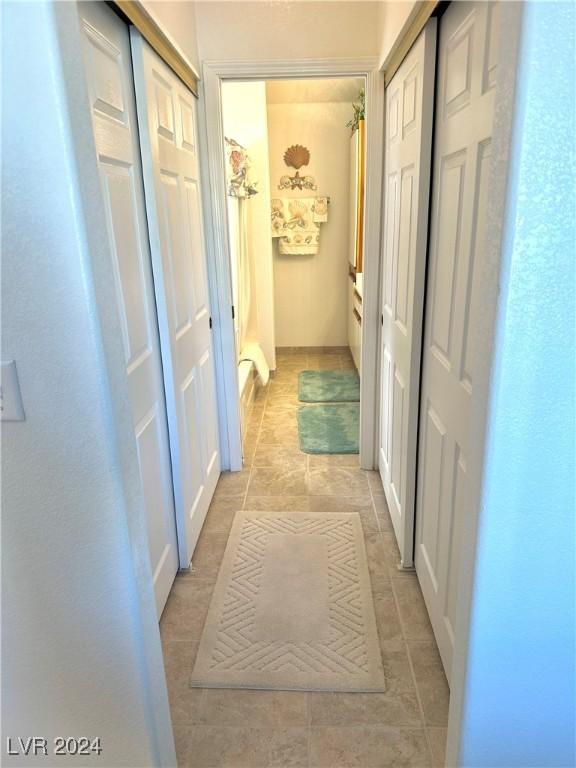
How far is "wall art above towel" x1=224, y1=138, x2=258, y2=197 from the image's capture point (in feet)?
11.2

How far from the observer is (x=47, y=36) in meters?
0.77

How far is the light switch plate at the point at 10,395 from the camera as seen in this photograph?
0.90 meters

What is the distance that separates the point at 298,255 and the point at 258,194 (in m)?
0.87

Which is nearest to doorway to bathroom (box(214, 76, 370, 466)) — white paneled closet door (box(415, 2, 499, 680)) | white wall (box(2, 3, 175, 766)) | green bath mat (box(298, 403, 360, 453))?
green bath mat (box(298, 403, 360, 453))

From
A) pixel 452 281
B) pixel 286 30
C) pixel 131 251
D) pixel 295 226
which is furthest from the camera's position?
pixel 295 226

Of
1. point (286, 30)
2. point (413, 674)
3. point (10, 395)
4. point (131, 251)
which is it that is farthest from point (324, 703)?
point (286, 30)

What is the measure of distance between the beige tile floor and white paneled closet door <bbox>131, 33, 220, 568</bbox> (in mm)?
290

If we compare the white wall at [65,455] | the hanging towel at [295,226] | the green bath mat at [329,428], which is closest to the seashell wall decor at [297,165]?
the hanging towel at [295,226]

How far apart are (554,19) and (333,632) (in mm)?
1811

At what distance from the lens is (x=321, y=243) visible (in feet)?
16.3

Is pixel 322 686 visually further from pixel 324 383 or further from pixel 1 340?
pixel 324 383

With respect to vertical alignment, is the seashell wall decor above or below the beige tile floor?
above

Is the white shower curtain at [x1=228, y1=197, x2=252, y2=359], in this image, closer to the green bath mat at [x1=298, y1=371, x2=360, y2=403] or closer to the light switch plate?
the green bath mat at [x1=298, y1=371, x2=360, y2=403]

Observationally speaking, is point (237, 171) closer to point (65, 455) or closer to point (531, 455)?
point (65, 455)
